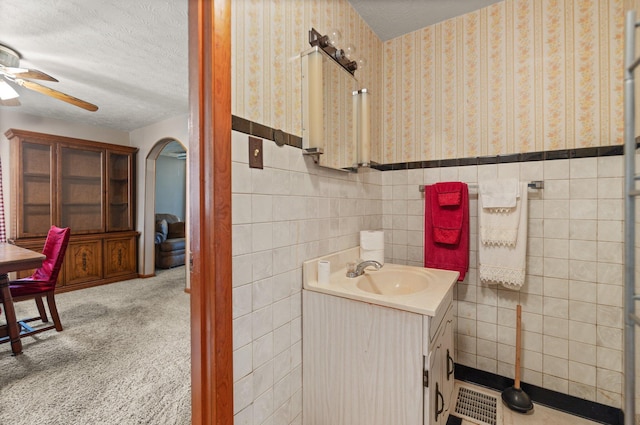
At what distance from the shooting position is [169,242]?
16.3 ft

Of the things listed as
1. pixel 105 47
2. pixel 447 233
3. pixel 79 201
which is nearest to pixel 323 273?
pixel 447 233

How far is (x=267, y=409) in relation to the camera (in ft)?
3.75

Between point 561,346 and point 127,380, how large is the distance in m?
2.68

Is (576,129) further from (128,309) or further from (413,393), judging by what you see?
(128,309)

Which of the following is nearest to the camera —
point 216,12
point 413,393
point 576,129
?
point 216,12

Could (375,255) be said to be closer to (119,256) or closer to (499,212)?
(499,212)

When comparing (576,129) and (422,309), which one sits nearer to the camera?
(422,309)

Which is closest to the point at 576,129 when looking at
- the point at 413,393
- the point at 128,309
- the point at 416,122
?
the point at 416,122

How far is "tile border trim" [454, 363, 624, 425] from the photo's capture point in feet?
4.94

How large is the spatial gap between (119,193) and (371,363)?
14.8 feet

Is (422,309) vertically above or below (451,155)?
below

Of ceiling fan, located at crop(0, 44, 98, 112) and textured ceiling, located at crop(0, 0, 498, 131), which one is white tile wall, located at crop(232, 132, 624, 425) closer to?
textured ceiling, located at crop(0, 0, 498, 131)

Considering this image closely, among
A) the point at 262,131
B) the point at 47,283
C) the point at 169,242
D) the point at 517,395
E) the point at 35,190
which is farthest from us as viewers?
the point at 169,242

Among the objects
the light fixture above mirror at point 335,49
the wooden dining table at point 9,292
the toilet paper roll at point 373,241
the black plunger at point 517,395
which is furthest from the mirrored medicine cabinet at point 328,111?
the wooden dining table at point 9,292
